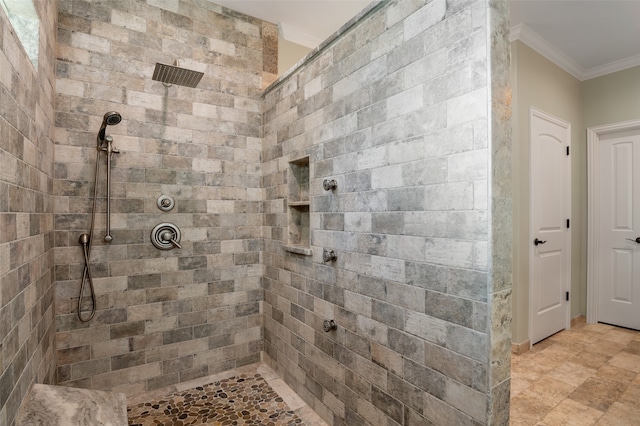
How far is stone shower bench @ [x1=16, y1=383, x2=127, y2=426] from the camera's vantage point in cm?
131

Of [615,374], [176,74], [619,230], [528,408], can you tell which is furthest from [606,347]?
[176,74]

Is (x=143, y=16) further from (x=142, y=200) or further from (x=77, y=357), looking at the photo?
(x=77, y=357)

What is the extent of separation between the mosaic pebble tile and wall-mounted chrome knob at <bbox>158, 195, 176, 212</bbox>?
1395 millimetres

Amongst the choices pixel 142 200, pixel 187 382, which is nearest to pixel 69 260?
pixel 142 200

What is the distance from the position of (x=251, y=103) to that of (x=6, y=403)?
2.44 metres

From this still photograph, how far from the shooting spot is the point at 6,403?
1146 millimetres

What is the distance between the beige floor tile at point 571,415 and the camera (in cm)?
206

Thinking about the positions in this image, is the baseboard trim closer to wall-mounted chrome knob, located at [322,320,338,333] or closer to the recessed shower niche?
wall-mounted chrome knob, located at [322,320,338,333]

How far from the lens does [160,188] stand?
2.51 meters

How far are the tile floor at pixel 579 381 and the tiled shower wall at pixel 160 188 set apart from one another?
216cm

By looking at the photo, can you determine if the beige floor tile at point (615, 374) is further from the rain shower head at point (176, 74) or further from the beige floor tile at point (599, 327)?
the rain shower head at point (176, 74)

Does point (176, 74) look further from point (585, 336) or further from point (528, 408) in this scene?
point (585, 336)

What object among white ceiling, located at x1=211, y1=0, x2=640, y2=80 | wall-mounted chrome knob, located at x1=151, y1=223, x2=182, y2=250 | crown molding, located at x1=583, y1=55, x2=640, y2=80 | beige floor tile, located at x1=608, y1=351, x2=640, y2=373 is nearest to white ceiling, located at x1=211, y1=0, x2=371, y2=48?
white ceiling, located at x1=211, y1=0, x2=640, y2=80

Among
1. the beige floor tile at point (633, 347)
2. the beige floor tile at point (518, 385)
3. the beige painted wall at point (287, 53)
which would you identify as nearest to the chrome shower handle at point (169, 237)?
the beige painted wall at point (287, 53)
